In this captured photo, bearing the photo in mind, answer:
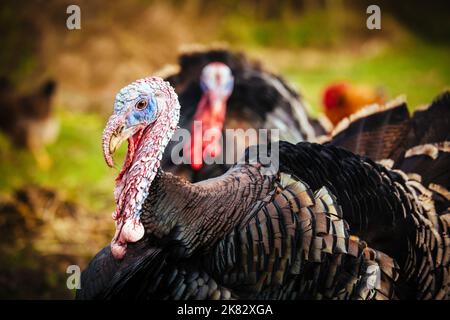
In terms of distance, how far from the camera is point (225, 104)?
430 centimetres

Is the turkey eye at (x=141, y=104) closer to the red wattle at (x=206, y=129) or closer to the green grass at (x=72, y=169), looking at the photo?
the red wattle at (x=206, y=129)

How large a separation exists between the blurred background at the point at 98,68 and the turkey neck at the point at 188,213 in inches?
72.5

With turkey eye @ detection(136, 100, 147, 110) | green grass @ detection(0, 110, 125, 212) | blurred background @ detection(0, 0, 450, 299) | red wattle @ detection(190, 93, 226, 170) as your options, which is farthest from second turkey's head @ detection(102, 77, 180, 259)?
green grass @ detection(0, 110, 125, 212)

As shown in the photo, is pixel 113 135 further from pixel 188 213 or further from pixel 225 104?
pixel 225 104

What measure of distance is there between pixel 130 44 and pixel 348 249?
18.8ft

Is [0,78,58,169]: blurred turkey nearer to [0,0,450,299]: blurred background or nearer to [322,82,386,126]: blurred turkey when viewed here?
[0,0,450,299]: blurred background

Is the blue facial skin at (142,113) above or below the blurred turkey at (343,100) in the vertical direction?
above

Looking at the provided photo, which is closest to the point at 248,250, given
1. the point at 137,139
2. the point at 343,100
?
the point at 137,139

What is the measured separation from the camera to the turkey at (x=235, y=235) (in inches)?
106

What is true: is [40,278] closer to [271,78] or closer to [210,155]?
[210,155]

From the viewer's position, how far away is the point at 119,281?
2672 mm

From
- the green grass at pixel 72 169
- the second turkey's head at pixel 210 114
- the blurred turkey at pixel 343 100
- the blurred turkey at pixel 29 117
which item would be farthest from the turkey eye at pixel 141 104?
the blurred turkey at pixel 29 117

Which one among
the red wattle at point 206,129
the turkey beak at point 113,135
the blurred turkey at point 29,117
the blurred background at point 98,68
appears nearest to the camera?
the turkey beak at point 113,135

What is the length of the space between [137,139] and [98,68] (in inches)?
203
